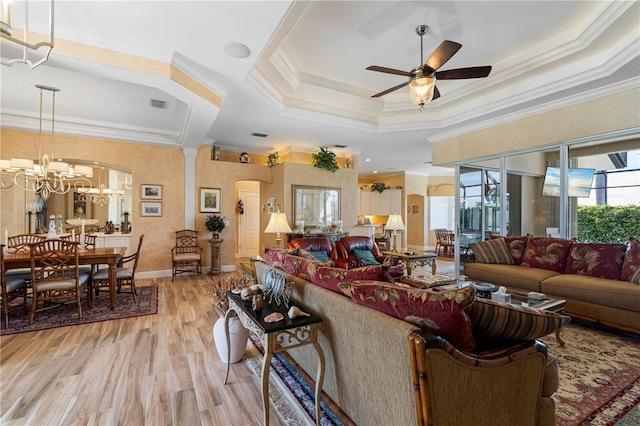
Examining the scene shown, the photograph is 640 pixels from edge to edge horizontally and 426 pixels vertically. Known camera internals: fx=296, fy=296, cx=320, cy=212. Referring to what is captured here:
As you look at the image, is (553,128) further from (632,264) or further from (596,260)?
(632,264)

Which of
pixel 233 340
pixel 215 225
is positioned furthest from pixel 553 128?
pixel 215 225

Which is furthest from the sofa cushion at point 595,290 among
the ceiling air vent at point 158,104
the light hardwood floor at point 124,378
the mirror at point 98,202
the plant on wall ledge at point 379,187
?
the mirror at point 98,202

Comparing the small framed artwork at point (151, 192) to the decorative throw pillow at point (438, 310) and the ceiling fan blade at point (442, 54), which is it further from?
the decorative throw pillow at point (438, 310)

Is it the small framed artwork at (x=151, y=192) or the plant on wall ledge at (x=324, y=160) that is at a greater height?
the plant on wall ledge at (x=324, y=160)

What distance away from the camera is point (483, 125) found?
5277 mm

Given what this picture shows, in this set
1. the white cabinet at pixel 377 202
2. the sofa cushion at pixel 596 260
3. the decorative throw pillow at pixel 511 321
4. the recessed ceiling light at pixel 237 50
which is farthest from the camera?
the white cabinet at pixel 377 202

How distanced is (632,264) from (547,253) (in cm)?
88

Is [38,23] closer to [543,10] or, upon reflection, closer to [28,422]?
[28,422]

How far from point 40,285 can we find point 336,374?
12.1 ft

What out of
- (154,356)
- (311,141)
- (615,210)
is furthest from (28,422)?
(615,210)

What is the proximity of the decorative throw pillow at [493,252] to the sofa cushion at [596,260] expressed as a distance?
0.77m

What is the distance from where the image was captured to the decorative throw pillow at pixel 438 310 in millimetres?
1236

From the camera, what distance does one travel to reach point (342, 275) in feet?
6.25

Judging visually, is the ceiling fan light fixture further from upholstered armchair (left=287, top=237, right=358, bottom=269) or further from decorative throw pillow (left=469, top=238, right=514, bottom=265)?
decorative throw pillow (left=469, top=238, right=514, bottom=265)
